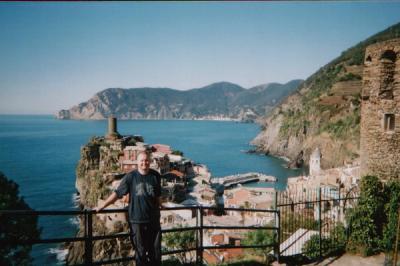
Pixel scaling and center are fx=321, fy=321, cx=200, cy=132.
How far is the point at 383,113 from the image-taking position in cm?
906

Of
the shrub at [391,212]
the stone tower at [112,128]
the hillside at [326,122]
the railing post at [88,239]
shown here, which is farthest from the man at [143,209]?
the hillside at [326,122]

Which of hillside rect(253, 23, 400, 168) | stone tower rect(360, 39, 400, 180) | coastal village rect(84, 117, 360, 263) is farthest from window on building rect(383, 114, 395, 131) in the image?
hillside rect(253, 23, 400, 168)

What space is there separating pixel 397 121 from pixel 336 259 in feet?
13.5

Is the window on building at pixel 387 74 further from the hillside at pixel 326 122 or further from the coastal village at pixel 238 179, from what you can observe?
the hillside at pixel 326 122

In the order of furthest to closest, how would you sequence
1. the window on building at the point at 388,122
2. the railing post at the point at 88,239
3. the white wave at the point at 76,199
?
the white wave at the point at 76,199
the window on building at the point at 388,122
the railing post at the point at 88,239

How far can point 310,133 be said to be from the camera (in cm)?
10131

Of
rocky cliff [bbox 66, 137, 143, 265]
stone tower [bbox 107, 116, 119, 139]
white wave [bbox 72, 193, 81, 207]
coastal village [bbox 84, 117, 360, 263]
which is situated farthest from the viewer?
stone tower [bbox 107, 116, 119, 139]

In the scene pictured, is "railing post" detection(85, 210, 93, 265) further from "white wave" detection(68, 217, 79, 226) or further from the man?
"white wave" detection(68, 217, 79, 226)

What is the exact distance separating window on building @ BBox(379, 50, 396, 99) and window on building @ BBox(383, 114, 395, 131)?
0.54 m

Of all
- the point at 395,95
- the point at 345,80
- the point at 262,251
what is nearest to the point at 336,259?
the point at 262,251

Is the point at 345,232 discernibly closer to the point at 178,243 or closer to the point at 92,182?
the point at 178,243

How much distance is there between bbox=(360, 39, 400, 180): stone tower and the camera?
29.1ft

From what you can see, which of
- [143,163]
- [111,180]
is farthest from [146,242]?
[111,180]

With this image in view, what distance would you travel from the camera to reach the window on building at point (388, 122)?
8.99 metres
